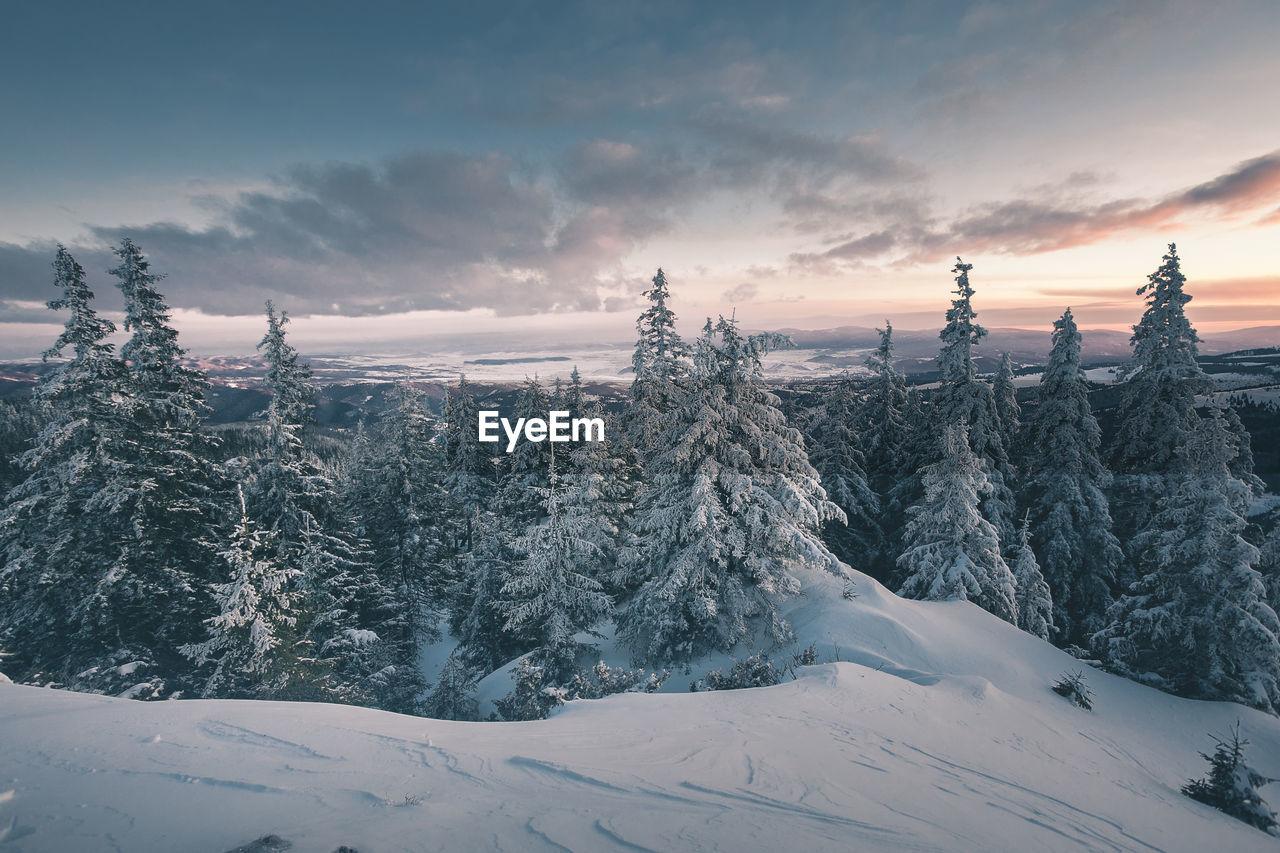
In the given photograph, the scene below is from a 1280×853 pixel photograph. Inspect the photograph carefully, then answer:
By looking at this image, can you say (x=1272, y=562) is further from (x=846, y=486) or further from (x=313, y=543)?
(x=313, y=543)

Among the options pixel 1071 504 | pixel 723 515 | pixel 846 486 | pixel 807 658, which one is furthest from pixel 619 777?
pixel 1071 504

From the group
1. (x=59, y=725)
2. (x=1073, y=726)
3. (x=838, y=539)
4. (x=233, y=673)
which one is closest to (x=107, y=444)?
(x=233, y=673)

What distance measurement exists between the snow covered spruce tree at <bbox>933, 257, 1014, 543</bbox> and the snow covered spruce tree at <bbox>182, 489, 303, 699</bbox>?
27319 mm

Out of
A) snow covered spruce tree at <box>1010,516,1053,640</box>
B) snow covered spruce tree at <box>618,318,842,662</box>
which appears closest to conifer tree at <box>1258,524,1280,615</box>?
snow covered spruce tree at <box>1010,516,1053,640</box>

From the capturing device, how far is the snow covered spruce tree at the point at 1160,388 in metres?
21.0

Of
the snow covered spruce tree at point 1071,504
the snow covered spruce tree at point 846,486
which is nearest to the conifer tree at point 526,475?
the snow covered spruce tree at point 846,486

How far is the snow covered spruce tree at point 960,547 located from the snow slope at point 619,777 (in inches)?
284

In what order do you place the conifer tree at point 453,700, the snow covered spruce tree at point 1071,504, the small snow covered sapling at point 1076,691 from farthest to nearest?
the snow covered spruce tree at point 1071,504 < the conifer tree at point 453,700 < the small snow covered sapling at point 1076,691

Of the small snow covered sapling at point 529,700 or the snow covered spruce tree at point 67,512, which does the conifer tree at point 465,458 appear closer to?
the snow covered spruce tree at point 67,512

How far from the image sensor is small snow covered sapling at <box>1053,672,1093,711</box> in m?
13.1

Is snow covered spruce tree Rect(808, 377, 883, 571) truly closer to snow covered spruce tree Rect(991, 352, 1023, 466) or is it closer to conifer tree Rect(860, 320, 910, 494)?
conifer tree Rect(860, 320, 910, 494)

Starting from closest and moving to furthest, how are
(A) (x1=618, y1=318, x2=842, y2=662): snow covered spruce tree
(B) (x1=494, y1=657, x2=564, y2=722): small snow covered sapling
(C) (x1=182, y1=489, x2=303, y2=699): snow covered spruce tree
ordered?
(B) (x1=494, y1=657, x2=564, y2=722): small snow covered sapling
(C) (x1=182, y1=489, x2=303, y2=699): snow covered spruce tree
(A) (x1=618, y1=318, x2=842, y2=662): snow covered spruce tree

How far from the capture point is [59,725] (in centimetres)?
630

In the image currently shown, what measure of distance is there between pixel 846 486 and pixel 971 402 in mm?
6987
